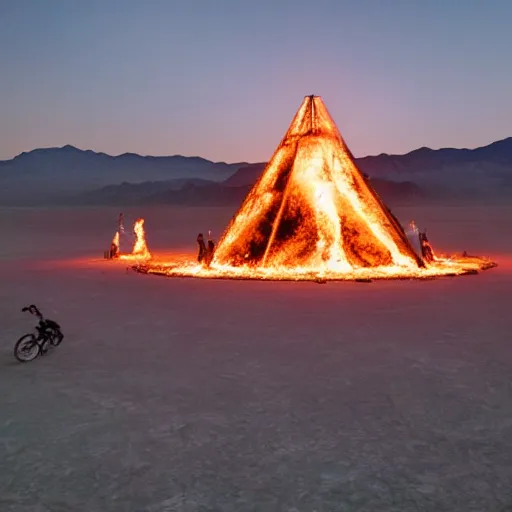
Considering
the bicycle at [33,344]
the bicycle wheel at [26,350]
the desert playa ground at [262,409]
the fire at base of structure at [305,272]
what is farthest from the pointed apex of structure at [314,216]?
the bicycle wheel at [26,350]

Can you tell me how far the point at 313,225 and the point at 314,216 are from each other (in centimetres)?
36

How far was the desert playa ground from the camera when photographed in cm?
659

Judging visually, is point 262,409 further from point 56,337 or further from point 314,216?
point 314,216

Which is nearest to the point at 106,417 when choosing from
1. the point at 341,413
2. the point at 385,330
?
the point at 341,413

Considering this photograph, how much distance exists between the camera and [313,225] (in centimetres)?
2603

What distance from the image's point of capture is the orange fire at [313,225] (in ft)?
84.0

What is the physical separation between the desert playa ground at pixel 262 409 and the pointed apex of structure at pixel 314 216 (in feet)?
24.6

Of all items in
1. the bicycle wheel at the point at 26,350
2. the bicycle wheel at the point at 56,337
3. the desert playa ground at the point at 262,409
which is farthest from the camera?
the bicycle wheel at the point at 56,337

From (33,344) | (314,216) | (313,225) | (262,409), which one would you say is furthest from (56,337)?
(314,216)

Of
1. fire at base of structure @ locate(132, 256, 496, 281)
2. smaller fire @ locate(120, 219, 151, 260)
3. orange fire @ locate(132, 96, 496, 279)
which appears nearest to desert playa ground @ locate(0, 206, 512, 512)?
fire at base of structure @ locate(132, 256, 496, 281)

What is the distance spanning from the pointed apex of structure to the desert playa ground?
24.6 ft

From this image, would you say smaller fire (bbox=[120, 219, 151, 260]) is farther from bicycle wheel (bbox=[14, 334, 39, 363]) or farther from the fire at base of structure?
bicycle wheel (bbox=[14, 334, 39, 363])

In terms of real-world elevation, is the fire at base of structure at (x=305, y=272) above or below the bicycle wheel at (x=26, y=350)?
above

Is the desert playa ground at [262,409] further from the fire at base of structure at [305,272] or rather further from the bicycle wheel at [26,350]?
the fire at base of structure at [305,272]
